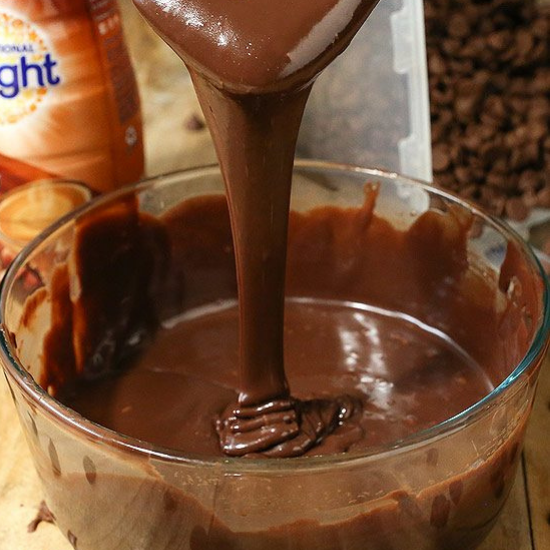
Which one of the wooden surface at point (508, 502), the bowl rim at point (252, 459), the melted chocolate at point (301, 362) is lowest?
the wooden surface at point (508, 502)

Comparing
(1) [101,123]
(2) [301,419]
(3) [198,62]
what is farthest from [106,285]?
(3) [198,62]

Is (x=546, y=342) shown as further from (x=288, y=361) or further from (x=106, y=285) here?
(x=106, y=285)

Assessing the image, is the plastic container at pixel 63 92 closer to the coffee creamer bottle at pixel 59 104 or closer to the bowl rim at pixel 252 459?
the coffee creamer bottle at pixel 59 104

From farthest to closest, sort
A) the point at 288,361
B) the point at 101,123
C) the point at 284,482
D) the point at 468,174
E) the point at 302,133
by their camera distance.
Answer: the point at 302,133, the point at 468,174, the point at 101,123, the point at 288,361, the point at 284,482

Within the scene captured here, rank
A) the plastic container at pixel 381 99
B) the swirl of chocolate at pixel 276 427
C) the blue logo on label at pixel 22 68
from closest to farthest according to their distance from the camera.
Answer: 1. the swirl of chocolate at pixel 276 427
2. the blue logo on label at pixel 22 68
3. the plastic container at pixel 381 99

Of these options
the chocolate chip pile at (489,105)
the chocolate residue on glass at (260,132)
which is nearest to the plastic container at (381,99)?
the chocolate chip pile at (489,105)

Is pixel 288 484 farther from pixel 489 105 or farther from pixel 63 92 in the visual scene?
pixel 489 105
